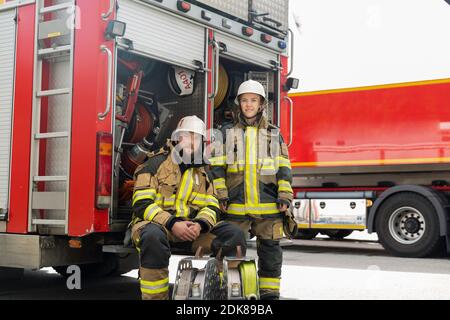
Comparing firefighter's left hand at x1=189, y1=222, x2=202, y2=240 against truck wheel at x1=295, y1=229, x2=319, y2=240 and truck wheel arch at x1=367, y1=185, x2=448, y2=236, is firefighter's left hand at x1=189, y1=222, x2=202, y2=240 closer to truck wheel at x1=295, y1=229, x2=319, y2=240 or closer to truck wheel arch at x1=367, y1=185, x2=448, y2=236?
truck wheel arch at x1=367, y1=185, x2=448, y2=236

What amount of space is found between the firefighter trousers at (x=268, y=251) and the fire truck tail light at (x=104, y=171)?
1029 millimetres

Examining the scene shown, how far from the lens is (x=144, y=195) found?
4.94 metres

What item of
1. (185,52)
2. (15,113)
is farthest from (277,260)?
(15,113)

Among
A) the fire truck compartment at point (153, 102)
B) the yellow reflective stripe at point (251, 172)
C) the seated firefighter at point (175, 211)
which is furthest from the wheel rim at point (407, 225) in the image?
the seated firefighter at point (175, 211)

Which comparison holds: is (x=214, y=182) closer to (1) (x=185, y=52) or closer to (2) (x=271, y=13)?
(1) (x=185, y=52)

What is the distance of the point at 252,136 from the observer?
5449 millimetres

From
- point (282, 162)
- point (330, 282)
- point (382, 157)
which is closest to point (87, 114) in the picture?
point (282, 162)

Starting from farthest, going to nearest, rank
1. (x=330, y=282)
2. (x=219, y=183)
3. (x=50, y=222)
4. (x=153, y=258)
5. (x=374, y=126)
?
1. (x=374, y=126)
2. (x=330, y=282)
3. (x=219, y=183)
4. (x=50, y=222)
5. (x=153, y=258)

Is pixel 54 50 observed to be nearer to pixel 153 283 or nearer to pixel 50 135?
pixel 50 135

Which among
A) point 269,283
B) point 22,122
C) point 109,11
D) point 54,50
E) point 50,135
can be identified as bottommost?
point 269,283

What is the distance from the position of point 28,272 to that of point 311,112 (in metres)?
5.09

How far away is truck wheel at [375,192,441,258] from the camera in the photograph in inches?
373

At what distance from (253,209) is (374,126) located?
534cm

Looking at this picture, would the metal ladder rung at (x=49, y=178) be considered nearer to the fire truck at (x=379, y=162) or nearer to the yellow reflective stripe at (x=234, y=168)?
the yellow reflective stripe at (x=234, y=168)
